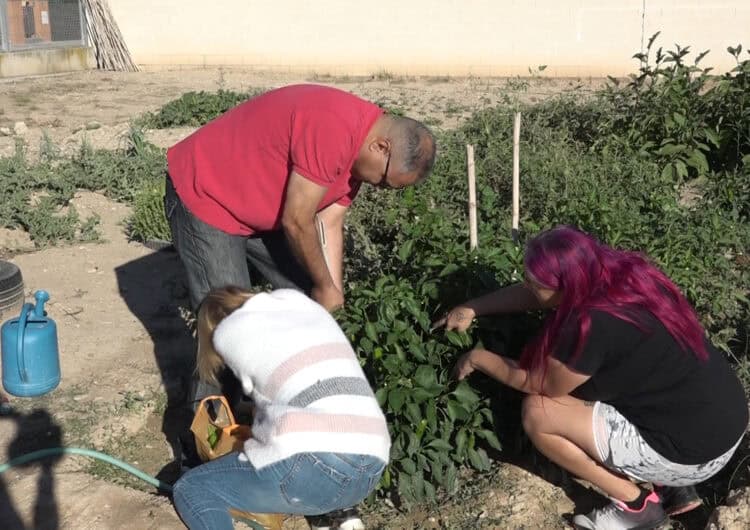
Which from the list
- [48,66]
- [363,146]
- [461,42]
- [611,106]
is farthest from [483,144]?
[48,66]

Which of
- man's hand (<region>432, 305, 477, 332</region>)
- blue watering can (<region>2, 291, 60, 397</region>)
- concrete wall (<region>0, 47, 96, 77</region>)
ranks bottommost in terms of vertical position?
blue watering can (<region>2, 291, 60, 397</region>)

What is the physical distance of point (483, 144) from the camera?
719 centimetres

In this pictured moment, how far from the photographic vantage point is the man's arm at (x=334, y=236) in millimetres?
3842

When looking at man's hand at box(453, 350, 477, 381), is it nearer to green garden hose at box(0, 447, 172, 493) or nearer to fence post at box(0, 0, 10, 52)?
green garden hose at box(0, 447, 172, 493)

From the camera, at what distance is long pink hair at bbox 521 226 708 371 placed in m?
2.98

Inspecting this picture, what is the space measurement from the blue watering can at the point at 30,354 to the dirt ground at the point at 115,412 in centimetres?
8

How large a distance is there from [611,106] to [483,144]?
1.09 metres

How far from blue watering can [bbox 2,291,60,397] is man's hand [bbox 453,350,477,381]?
2070 mm

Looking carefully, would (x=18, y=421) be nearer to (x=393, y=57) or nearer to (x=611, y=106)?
(x=611, y=106)

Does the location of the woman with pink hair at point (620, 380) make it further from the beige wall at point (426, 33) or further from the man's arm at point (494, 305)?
the beige wall at point (426, 33)

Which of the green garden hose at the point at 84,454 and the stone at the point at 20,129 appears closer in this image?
the green garden hose at the point at 84,454

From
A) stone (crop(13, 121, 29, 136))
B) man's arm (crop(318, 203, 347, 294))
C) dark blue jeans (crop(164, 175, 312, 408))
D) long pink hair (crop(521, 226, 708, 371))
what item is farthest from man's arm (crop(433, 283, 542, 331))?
stone (crop(13, 121, 29, 136))

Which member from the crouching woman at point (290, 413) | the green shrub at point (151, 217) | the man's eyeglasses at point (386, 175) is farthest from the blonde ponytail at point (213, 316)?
the green shrub at point (151, 217)

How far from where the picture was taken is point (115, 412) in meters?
4.32
